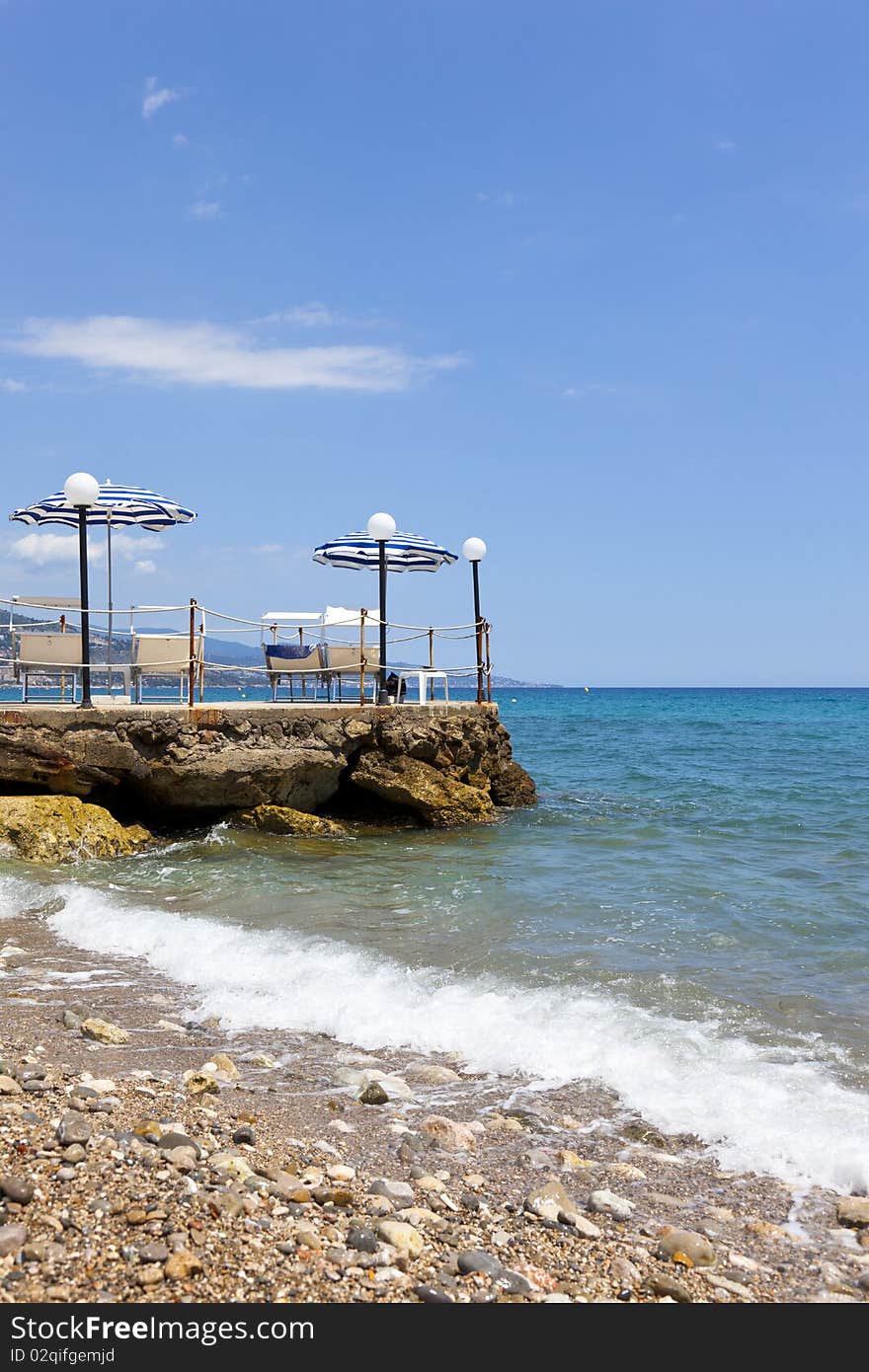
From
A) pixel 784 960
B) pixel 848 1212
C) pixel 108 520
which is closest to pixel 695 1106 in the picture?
pixel 848 1212

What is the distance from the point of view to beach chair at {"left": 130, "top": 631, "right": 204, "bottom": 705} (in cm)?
1399

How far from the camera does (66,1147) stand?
4258 millimetres

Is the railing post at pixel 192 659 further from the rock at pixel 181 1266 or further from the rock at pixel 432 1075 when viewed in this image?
the rock at pixel 181 1266

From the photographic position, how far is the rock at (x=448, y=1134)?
4.91 meters

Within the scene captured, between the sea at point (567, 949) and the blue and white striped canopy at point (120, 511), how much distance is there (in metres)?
5.57

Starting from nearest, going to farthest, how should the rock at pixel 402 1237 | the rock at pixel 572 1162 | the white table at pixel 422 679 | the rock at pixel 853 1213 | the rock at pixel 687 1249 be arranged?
the rock at pixel 402 1237 < the rock at pixel 687 1249 < the rock at pixel 853 1213 < the rock at pixel 572 1162 < the white table at pixel 422 679

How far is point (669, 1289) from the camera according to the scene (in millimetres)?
3533

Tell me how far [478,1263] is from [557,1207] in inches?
27.6

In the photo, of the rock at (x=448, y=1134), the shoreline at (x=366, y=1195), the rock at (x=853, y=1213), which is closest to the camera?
the shoreline at (x=366, y=1195)

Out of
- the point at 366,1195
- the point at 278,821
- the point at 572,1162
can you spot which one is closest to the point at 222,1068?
the point at 366,1195

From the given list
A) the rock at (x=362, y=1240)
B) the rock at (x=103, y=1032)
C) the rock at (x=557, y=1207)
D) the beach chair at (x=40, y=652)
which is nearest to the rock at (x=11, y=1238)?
the rock at (x=362, y=1240)

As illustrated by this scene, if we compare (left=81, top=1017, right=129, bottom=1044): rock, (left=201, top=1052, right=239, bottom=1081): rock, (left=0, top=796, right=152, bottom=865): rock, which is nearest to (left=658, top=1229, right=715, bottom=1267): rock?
(left=201, top=1052, right=239, bottom=1081): rock
